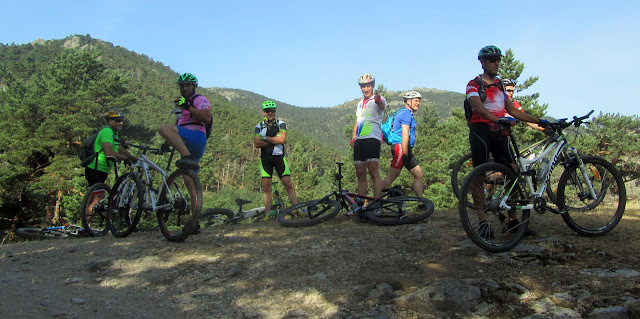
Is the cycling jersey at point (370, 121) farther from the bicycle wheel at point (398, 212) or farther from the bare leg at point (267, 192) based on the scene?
the bare leg at point (267, 192)

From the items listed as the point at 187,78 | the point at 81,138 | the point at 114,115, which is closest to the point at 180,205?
the point at 187,78

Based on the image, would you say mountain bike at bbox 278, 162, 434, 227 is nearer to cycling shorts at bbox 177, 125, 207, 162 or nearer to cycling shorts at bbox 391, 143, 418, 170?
cycling shorts at bbox 391, 143, 418, 170

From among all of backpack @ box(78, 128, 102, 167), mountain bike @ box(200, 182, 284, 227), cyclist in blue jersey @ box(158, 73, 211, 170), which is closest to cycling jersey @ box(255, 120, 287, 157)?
mountain bike @ box(200, 182, 284, 227)

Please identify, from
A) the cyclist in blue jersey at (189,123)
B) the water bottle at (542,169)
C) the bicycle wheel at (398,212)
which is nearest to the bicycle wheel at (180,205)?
the cyclist in blue jersey at (189,123)

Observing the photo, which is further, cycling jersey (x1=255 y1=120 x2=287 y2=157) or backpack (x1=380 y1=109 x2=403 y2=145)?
cycling jersey (x1=255 y1=120 x2=287 y2=157)

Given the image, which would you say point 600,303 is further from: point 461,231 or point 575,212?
point 461,231

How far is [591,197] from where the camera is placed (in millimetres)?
4301

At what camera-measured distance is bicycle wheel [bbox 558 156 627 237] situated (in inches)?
169

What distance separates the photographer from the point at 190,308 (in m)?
3.12

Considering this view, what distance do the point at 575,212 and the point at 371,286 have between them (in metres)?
2.63

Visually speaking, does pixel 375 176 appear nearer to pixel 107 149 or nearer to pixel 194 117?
pixel 194 117

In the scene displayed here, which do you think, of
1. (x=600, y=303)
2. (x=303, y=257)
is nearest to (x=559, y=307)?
(x=600, y=303)

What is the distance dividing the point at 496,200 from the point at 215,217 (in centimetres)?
560

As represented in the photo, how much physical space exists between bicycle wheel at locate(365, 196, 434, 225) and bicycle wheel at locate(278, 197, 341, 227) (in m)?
0.59
